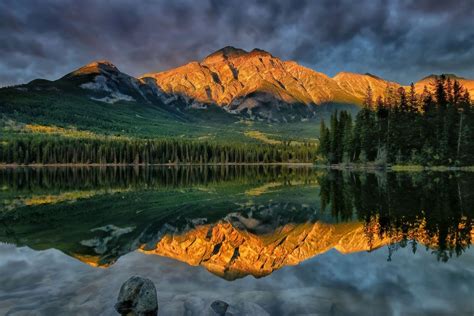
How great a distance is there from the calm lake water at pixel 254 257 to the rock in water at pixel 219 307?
43 cm

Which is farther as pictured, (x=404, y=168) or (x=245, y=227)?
(x=404, y=168)

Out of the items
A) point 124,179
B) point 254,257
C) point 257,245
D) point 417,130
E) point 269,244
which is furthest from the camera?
point 417,130

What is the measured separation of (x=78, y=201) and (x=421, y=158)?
84.3 meters

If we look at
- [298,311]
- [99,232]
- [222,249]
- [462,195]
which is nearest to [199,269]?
[222,249]

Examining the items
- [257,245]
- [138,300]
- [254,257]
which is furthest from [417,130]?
[138,300]

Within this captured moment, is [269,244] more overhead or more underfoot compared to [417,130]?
more underfoot

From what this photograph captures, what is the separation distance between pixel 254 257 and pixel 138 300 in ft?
35.7

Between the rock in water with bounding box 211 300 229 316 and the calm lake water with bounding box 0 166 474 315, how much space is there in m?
0.43

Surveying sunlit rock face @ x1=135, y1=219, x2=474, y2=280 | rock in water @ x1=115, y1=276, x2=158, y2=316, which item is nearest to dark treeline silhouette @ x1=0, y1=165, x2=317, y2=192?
sunlit rock face @ x1=135, y1=219, x2=474, y2=280

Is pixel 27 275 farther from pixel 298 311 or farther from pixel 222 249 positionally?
pixel 298 311

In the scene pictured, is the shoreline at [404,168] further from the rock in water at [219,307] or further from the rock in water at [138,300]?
the rock in water at [138,300]

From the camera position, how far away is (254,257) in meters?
23.7

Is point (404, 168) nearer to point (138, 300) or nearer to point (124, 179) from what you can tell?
point (124, 179)

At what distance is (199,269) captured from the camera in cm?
2069
